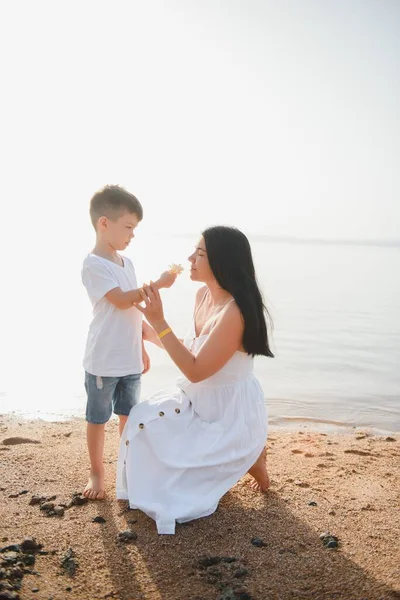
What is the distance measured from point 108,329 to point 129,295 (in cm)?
34

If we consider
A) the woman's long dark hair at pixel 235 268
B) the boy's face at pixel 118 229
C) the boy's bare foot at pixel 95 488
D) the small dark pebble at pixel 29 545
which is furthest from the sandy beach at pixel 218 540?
the boy's face at pixel 118 229

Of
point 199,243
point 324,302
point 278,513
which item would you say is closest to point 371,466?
point 278,513

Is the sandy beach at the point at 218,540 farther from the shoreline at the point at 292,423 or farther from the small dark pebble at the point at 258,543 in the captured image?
the shoreline at the point at 292,423

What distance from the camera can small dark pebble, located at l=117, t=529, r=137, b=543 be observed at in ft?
11.2

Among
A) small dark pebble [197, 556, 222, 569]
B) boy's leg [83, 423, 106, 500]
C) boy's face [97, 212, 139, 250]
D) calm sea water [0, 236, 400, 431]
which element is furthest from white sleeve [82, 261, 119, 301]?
calm sea water [0, 236, 400, 431]

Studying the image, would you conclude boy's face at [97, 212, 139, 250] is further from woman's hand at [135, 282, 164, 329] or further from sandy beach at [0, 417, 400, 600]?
sandy beach at [0, 417, 400, 600]

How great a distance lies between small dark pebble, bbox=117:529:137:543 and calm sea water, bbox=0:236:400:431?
328 cm

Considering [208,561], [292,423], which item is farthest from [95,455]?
[292,423]

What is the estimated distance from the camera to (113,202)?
4.13 metres

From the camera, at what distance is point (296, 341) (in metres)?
10.4

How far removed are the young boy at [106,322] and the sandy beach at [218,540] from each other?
48 centimetres

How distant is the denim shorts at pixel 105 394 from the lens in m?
4.10

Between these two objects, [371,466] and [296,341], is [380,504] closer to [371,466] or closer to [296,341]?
[371,466]

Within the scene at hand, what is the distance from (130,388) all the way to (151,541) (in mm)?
1172
